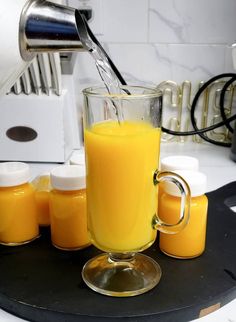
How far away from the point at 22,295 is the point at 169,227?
19cm

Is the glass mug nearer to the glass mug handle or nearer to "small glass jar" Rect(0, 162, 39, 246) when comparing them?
the glass mug handle

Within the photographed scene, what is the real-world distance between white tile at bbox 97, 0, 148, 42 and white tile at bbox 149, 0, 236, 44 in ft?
0.07

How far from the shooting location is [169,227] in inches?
19.0

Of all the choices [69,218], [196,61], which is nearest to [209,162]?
[196,61]

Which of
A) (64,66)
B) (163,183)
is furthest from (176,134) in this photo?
(163,183)

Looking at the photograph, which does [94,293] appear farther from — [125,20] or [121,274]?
[125,20]

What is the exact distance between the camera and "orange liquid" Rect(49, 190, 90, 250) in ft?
1.77

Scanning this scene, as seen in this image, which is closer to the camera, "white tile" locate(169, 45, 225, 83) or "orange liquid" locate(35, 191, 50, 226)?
"orange liquid" locate(35, 191, 50, 226)

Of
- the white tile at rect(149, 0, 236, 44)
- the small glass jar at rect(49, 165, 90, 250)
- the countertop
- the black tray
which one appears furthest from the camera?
the white tile at rect(149, 0, 236, 44)

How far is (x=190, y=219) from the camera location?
0.52m

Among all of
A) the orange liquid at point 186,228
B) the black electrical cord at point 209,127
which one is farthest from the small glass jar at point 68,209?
the black electrical cord at point 209,127

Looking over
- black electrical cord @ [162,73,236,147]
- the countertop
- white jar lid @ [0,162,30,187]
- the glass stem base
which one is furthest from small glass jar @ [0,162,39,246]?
black electrical cord @ [162,73,236,147]

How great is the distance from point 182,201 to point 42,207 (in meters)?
0.24

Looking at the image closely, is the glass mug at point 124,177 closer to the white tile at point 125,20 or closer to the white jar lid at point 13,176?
the white jar lid at point 13,176
